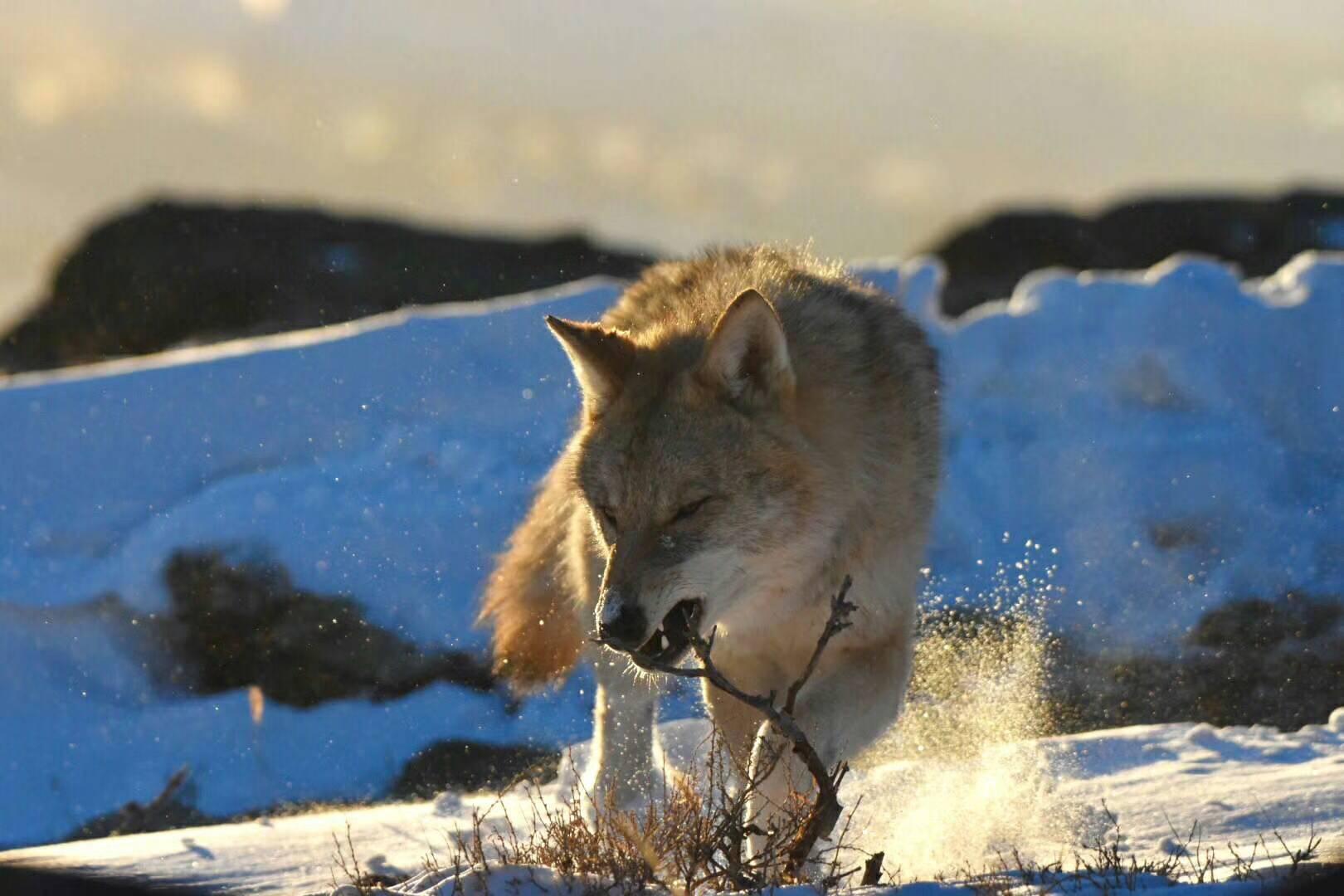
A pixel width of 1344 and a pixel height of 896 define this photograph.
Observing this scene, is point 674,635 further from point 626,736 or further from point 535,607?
point 535,607

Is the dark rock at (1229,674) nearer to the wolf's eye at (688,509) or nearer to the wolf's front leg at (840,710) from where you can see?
the wolf's front leg at (840,710)

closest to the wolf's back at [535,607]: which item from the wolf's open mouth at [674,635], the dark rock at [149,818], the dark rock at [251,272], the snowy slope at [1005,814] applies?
the snowy slope at [1005,814]

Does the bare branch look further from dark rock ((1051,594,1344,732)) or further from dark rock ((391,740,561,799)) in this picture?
dark rock ((1051,594,1344,732))

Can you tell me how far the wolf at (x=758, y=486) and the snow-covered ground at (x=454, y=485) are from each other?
3.64m

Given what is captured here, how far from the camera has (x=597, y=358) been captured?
471 cm

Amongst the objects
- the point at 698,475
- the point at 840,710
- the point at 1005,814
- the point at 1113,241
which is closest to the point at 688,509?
the point at 698,475

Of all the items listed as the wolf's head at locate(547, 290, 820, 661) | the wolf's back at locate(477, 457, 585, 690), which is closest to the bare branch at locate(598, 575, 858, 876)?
the wolf's head at locate(547, 290, 820, 661)

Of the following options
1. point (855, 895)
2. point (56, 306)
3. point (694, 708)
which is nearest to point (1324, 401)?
point (694, 708)

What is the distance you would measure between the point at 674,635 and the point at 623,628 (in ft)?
1.04

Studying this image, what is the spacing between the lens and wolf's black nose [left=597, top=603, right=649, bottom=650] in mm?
4133

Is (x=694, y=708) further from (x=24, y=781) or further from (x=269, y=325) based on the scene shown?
(x=269, y=325)

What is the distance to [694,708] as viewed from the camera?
8289 millimetres

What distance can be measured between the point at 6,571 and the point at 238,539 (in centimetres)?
183

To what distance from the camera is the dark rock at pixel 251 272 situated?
59.5ft
